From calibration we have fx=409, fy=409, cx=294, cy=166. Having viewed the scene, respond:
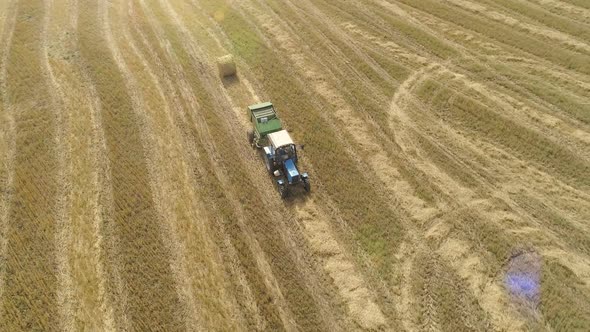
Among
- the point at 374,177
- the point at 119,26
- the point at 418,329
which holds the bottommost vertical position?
the point at 418,329

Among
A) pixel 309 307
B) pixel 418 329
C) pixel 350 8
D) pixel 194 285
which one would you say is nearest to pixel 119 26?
pixel 350 8

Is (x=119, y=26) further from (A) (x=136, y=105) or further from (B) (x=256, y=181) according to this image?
(B) (x=256, y=181)

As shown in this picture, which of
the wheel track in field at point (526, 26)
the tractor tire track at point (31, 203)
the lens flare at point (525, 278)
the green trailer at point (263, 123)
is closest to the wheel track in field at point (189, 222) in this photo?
the green trailer at point (263, 123)

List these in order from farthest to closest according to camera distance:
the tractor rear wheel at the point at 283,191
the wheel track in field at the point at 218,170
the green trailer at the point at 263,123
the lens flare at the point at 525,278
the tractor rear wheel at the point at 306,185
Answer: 1. the green trailer at the point at 263,123
2. the tractor rear wheel at the point at 306,185
3. the tractor rear wheel at the point at 283,191
4. the wheel track in field at the point at 218,170
5. the lens flare at the point at 525,278

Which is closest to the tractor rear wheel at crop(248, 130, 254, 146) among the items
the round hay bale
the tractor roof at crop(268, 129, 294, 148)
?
the tractor roof at crop(268, 129, 294, 148)

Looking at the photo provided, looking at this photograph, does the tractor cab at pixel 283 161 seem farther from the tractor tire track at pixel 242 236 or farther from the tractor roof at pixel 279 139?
the tractor tire track at pixel 242 236

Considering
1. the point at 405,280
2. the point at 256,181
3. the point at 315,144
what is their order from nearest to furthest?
the point at 405,280 → the point at 256,181 → the point at 315,144

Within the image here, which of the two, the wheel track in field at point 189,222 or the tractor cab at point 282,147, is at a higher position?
the tractor cab at point 282,147
